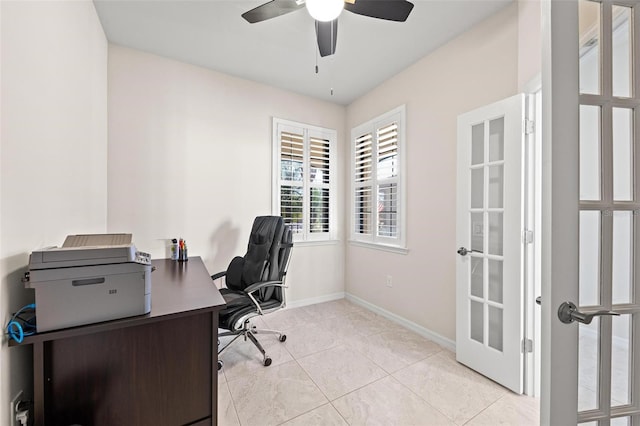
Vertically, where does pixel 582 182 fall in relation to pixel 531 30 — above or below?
below

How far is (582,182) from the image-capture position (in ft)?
2.85

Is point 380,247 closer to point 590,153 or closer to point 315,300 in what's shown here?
point 315,300

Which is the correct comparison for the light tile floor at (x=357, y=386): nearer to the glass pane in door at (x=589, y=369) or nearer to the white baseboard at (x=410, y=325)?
the white baseboard at (x=410, y=325)

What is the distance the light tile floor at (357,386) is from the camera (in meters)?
1.56

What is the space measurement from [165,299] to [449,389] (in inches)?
76.7

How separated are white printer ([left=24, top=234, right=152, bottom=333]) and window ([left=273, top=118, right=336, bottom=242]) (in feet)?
7.44

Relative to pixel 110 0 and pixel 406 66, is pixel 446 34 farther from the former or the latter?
pixel 110 0

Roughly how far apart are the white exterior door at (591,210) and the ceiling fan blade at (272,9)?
4.31 feet

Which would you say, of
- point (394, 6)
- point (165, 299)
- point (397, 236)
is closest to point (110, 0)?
point (394, 6)

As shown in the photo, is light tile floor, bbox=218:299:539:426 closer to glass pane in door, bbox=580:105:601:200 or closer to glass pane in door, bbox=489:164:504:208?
glass pane in door, bbox=489:164:504:208

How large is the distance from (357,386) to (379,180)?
2191mm

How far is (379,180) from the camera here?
10.5 ft

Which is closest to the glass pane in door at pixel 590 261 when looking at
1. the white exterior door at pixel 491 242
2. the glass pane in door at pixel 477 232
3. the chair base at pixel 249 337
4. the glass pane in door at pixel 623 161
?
the glass pane in door at pixel 623 161

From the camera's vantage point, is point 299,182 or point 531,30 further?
point 299,182
